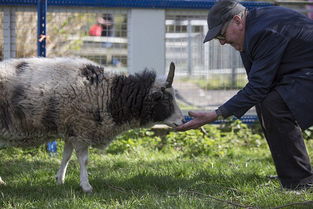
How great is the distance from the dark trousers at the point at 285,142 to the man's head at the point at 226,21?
0.58m

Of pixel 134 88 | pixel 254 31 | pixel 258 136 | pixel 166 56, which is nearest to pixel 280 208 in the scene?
pixel 254 31

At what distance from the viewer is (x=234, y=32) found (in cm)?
396

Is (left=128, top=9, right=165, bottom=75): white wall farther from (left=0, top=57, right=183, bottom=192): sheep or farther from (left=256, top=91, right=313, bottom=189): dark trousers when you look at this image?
(left=256, top=91, right=313, bottom=189): dark trousers

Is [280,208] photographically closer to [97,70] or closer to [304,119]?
[304,119]

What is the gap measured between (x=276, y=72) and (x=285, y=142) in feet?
1.96

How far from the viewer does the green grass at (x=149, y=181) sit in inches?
148

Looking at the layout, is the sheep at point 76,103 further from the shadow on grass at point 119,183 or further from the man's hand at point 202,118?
the man's hand at point 202,118

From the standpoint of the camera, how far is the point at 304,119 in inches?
152

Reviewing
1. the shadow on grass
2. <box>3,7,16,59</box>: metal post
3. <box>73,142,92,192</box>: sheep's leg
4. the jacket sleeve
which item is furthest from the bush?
the jacket sleeve

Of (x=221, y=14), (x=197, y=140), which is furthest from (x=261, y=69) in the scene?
(x=197, y=140)

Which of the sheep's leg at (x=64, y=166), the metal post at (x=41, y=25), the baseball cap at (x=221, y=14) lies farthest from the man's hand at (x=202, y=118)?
the metal post at (x=41, y=25)

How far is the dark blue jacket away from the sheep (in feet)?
2.81

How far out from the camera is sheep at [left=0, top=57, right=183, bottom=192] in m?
4.25

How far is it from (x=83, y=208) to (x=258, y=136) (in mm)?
3691
